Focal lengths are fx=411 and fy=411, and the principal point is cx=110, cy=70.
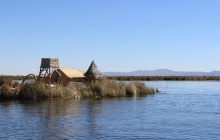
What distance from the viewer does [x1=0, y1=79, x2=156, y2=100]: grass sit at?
34.8 meters

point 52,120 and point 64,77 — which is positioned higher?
point 64,77

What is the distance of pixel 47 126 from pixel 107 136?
12.6 feet

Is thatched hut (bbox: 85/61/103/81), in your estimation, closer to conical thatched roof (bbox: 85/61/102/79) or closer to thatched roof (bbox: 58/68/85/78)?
conical thatched roof (bbox: 85/61/102/79)

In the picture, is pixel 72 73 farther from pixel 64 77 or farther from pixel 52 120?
pixel 52 120

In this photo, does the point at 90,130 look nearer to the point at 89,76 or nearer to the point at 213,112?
the point at 213,112

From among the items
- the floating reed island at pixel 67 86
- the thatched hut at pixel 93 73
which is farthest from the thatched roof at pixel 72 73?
the thatched hut at pixel 93 73

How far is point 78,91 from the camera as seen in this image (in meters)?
37.4

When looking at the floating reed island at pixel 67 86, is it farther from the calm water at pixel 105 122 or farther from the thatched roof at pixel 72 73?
the calm water at pixel 105 122

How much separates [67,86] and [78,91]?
1237 millimetres

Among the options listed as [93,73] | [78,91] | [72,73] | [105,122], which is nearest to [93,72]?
[93,73]

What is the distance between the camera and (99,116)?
80.4 ft

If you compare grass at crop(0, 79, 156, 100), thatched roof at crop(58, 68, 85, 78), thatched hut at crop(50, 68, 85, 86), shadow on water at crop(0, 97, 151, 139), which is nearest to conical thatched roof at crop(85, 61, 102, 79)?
thatched hut at crop(50, 68, 85, 86)

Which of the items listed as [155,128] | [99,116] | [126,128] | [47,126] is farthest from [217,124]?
[47,126]

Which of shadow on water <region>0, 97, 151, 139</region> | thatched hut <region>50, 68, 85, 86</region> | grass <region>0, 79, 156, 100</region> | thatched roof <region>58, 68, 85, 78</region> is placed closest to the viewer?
shadow on water <region>0, 97, 151, 139</region>
